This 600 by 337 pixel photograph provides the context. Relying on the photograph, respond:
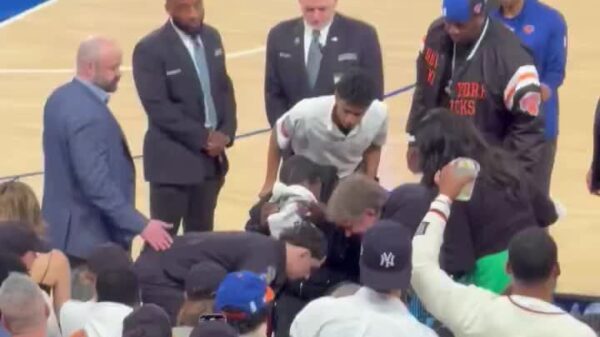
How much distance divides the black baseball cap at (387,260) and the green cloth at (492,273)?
1.06m

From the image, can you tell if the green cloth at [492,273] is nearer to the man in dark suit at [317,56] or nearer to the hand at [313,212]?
the hand at [313,212]

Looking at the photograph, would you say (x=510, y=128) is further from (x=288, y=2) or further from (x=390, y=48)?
(x=288, y=2)

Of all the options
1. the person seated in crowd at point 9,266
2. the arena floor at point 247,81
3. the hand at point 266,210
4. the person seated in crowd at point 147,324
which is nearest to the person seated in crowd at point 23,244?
the person seated in crowd at point 9,266

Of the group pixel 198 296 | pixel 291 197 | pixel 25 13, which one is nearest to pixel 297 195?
pixel 291 197

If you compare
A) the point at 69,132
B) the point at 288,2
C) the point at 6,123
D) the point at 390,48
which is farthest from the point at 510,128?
the point at 288,2

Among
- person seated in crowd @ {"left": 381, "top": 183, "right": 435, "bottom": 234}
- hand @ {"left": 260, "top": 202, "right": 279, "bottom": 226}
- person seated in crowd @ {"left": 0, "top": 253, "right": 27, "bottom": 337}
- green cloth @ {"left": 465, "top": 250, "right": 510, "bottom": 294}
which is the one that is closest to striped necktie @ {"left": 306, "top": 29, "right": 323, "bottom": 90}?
hand @ {"left": 260, "top": 202, "right": 279, "bottom": 226}

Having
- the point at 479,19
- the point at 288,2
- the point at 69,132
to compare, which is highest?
the point at 479,19

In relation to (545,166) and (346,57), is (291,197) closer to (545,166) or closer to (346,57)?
(346,57)

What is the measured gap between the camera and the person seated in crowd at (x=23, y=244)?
24.9 ft

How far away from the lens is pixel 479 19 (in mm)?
9320

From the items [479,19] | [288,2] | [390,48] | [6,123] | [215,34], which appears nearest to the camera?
[479,19]

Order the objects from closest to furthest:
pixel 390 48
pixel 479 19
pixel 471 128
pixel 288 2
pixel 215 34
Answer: pixel 471 128
pixel 479 19
pixel 215 34
pixel 390 48
pixel 288 2

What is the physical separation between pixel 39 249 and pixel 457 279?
6.00ft

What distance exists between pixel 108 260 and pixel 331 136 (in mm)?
2462
